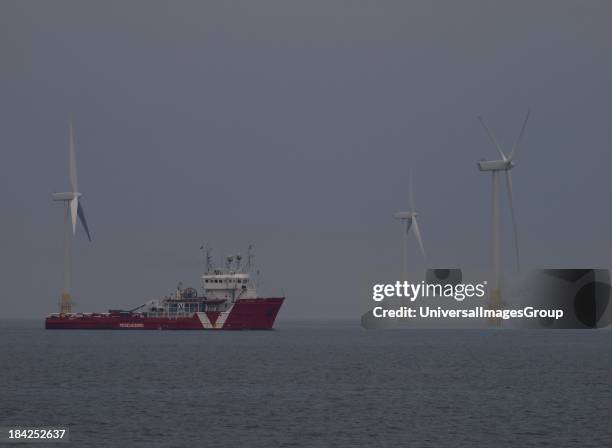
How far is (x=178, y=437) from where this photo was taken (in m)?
73.9

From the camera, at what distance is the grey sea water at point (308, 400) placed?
246 feet

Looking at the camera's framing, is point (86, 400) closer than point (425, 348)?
Yes

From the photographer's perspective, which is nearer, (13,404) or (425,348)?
(13,404)

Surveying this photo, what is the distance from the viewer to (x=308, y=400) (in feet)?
313

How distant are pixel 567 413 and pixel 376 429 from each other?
17.8m

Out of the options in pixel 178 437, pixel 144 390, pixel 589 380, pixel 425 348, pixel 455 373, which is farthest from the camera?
pixel 425 348

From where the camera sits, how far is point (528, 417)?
279ft

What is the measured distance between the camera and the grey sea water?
7506cm

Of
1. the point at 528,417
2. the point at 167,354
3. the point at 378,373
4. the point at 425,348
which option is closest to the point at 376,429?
the point at 528,417

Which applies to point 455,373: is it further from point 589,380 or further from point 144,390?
point 144,390

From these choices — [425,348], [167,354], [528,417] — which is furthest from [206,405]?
[425,348]

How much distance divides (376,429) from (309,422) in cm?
552

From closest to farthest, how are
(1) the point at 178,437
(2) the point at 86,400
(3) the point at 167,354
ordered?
1. (1) the point at 178,437
2. (2) the point at 86,400
3. (3) the point at 167,354

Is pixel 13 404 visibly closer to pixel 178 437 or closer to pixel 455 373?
pixel 178 437
